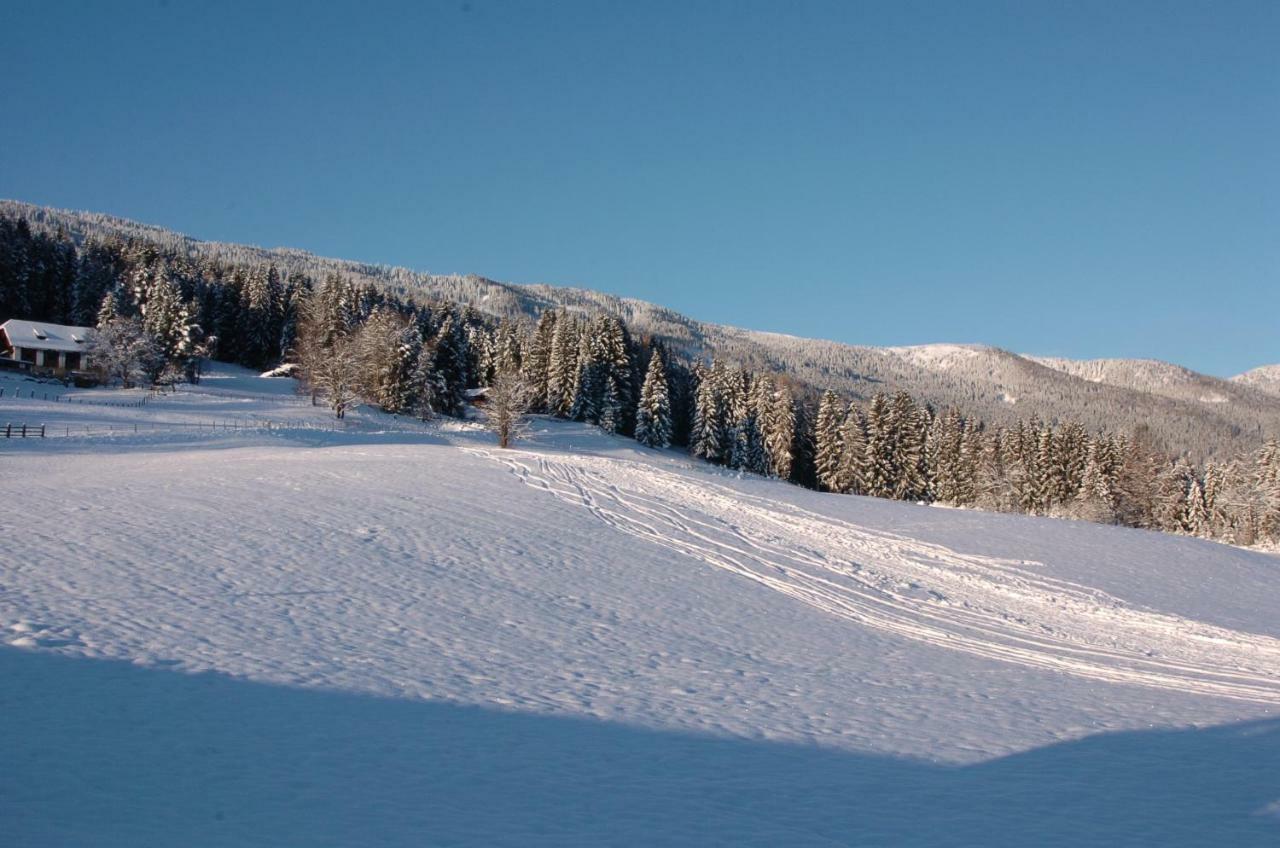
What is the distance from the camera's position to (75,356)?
6944 centimetres

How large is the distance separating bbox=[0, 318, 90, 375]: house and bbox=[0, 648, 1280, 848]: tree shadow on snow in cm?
7081

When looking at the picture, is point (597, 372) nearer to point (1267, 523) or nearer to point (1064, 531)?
point (1064, 531)

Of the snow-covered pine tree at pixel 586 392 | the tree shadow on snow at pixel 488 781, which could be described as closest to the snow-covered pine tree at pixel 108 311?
the snow-covered pine tree at pixel 586 392

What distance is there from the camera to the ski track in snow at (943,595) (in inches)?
590

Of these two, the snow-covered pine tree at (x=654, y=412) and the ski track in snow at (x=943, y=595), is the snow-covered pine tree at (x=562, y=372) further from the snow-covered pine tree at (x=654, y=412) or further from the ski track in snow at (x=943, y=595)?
the ski track in snow at (x=943, y=595)

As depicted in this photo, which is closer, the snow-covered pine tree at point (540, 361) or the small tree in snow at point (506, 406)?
the small tree in snow at point (506, 406)

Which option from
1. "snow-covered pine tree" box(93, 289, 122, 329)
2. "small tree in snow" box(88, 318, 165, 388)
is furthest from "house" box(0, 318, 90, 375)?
"small tree in snow" box(88, 318, 165, 388)

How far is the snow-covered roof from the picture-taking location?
6556cm

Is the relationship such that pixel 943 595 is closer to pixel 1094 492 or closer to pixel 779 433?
pixel 1094 492

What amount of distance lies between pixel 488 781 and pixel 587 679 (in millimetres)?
4084

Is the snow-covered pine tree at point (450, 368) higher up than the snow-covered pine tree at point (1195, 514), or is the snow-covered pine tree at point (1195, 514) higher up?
the snow-covered pine tree at point (450, 368)

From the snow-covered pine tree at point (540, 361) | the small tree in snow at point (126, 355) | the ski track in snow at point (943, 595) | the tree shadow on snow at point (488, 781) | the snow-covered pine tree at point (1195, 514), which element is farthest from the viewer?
the snow-covered pine tree at point (540, 361)

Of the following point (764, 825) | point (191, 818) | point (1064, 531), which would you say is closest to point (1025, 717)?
point (764, 825)

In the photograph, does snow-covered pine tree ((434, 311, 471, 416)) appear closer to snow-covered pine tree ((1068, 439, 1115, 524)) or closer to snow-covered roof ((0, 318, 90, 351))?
snow-covered roof ((0, 318, 90, 351))
